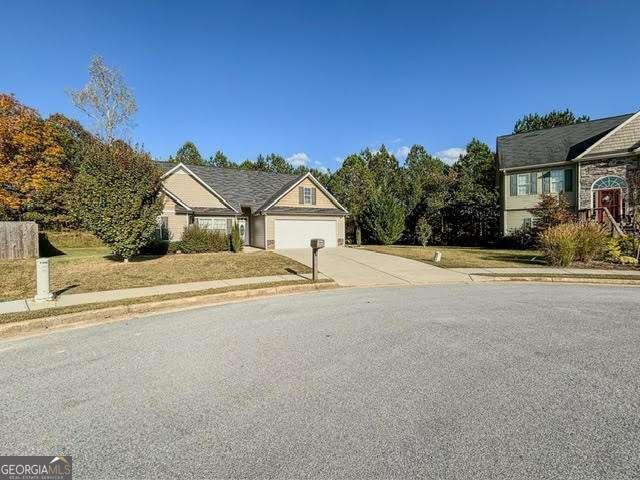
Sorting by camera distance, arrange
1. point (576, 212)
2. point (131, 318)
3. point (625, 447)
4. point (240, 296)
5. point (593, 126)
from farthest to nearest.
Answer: point (593, 126)
point (576, 212)
point (240, 296)
point (131, 318)
point (625, 447)

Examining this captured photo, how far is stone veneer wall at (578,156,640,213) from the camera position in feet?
75.0

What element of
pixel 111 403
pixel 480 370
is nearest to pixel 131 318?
pixel 111 403

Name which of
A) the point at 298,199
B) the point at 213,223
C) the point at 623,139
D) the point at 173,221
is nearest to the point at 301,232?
the point at 298,199

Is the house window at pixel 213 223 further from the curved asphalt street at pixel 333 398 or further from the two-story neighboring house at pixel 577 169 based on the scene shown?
the two-story neighboring house at pixel 577 169

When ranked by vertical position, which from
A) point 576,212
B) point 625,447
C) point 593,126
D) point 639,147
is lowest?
point 625,447

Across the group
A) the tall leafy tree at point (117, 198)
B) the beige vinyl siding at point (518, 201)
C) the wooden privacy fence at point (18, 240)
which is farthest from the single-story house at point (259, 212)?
the beige vinyl siding at point (518, 201)

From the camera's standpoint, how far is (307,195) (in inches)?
1101

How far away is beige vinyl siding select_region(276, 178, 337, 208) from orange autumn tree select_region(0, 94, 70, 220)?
21512mm

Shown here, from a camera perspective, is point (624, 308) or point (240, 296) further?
point (240, 296)

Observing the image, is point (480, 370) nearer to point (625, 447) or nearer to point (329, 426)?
point (625, 447)

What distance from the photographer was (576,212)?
24281 millimetres

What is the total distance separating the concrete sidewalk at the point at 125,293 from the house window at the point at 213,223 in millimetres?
15689

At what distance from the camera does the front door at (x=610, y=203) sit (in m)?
23.3

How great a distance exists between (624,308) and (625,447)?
615cm
